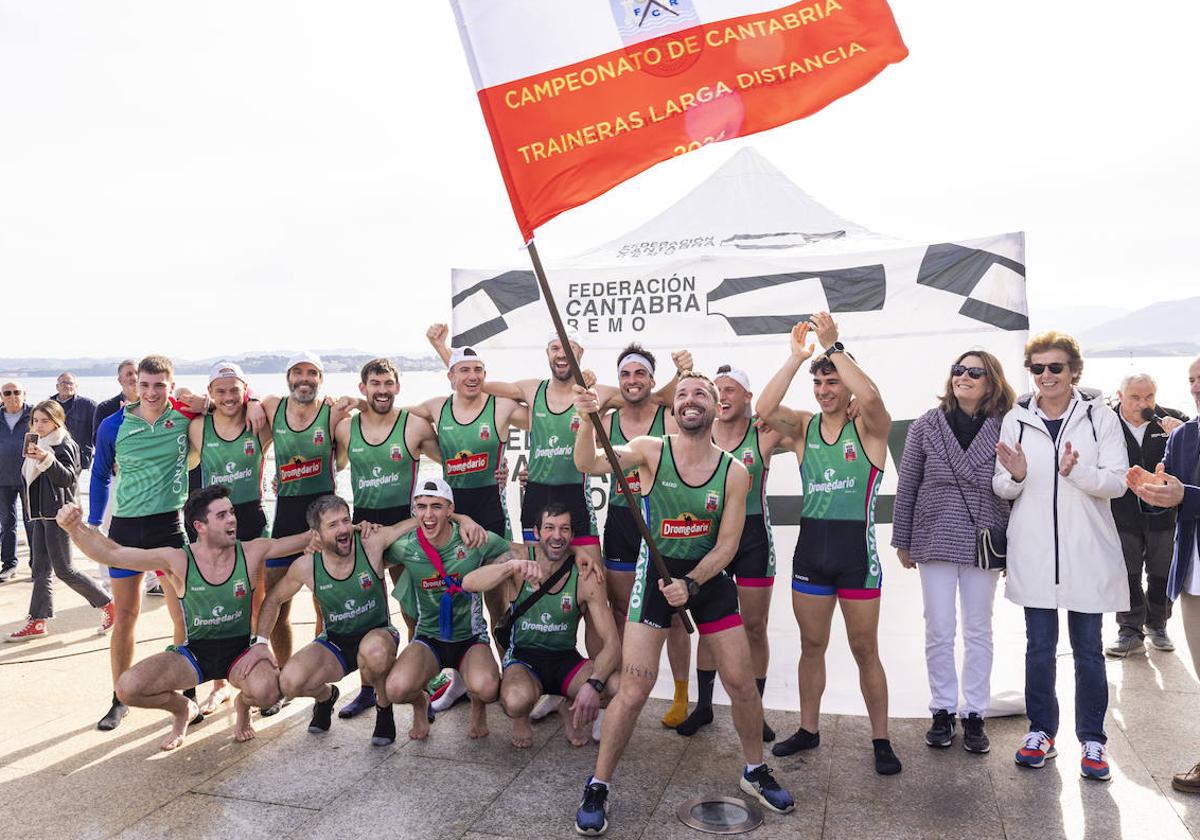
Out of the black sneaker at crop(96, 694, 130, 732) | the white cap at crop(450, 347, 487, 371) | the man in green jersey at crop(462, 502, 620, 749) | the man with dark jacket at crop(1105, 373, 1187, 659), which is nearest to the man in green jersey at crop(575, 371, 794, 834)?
the man in green jersey at crop(462, 502, 620, 749)

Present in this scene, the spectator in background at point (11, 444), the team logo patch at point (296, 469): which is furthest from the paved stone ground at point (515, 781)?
the spectator in background at point (11, 444)

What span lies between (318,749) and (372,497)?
1.42m

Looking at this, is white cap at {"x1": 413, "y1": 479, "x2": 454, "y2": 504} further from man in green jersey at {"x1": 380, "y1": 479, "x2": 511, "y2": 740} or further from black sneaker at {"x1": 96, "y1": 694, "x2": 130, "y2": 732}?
black sneaker at {"x1": 96, "y1": 694, "x2": 130, "y2": 732}

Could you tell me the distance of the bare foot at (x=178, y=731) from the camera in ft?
14.2

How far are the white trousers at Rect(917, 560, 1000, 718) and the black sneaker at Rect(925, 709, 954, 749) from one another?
0.12 ft

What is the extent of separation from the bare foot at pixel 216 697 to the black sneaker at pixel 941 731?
3.89 metres

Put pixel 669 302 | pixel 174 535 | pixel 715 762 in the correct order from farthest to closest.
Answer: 1. pixel 669 302
2. pixel 174 535
3. pixel 715 762

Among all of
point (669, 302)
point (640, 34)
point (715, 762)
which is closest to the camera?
point (640, 34)

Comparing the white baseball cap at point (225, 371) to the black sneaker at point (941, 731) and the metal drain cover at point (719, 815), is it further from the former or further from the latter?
the black sneaker at point (941, 731)

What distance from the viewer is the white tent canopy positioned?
4.96 meters

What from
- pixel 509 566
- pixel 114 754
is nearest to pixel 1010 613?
pixel 509 566

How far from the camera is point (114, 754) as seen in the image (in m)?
4.30

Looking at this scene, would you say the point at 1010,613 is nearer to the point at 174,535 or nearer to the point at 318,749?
the point at 318,749

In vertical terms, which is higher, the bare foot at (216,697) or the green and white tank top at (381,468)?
the green and white tank top at (381,468)
